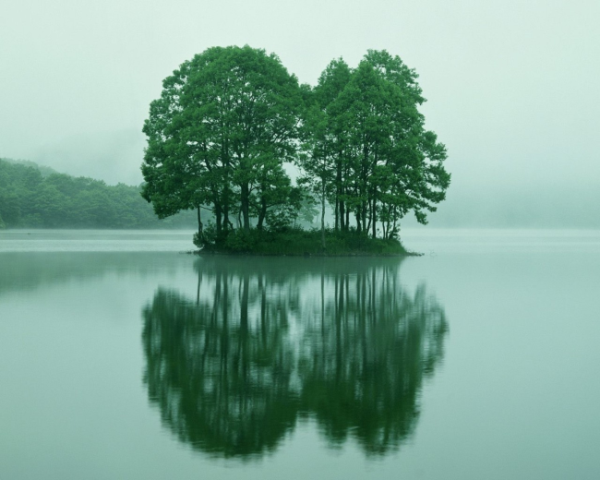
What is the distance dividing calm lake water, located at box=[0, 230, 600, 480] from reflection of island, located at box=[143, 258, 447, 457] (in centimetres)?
3

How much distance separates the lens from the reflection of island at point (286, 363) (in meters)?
6.58

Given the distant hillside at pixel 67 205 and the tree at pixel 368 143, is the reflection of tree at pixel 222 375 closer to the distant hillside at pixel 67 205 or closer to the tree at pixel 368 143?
the tree at pixel 368 143

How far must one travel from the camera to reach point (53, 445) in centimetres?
611

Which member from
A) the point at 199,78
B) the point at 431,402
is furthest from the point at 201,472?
the point at 199,78

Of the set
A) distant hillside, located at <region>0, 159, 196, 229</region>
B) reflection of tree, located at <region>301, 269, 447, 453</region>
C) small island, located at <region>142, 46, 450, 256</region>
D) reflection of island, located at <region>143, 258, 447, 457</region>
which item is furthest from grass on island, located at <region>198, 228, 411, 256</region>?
distant hillside, located at <region>0, 159, 196, 229</region>

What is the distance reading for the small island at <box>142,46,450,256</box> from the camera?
39.9 meters

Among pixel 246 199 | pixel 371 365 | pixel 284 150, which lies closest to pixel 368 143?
pixel 284 150

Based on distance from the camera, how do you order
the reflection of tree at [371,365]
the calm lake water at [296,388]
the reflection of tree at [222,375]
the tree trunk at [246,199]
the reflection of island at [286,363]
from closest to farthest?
the calm lake water at [296,388], the reflection of tree at [222,375], the reflection of island at [286,363], the reflection of tree at [371,365], the tree trunk at [246,199]

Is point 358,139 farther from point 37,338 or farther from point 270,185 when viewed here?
point 37,338

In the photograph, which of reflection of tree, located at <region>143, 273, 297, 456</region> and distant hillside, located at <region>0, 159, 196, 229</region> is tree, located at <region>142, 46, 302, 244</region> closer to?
reflection of tree, located at <region>143, 273, 297, 456</region>

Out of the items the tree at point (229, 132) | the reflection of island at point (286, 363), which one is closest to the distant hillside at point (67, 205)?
the tree at point (229, 132)

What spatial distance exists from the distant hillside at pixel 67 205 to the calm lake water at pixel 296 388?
11558 centimetres

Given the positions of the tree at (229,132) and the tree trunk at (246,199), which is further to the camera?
the tree trunk at (246,199)

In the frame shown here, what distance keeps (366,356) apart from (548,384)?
2.57 metres
